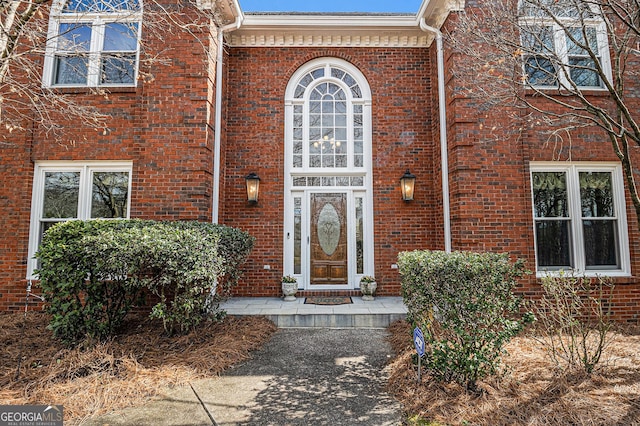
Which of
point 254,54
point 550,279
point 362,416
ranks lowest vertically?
point 362,416

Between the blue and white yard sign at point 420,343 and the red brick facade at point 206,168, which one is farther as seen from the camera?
the red brick facade at point 206,168

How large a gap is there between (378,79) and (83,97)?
568cm

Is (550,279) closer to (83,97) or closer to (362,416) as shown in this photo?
(362,416)

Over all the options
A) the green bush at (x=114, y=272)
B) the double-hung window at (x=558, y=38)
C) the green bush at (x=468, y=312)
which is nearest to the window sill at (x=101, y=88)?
the green bush at (x=114, y=272)

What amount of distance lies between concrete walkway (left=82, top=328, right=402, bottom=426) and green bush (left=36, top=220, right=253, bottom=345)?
3.96 feet

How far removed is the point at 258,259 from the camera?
21.0 feet

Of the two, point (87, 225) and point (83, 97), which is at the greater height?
point (83, 97)

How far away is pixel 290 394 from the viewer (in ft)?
9.86

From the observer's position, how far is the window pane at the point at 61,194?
5.68 metres

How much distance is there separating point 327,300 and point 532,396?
11.9ft

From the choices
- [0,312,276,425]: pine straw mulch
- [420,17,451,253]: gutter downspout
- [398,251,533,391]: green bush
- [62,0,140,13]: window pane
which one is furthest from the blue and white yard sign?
[62,0,140,13]: window pane

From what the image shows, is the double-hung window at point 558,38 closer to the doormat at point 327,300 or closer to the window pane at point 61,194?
the doormat at point 327,300

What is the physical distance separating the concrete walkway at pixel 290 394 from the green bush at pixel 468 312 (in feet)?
2.25

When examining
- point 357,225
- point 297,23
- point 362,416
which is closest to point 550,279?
point 362,416
